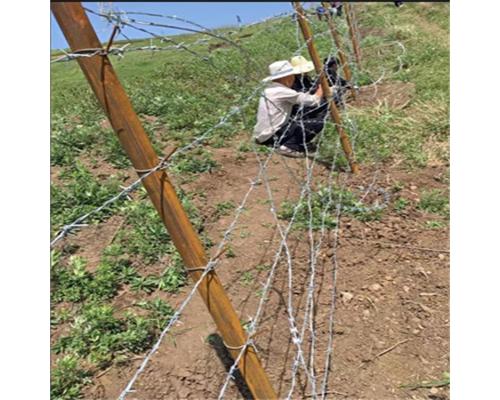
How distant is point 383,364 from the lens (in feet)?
7.22

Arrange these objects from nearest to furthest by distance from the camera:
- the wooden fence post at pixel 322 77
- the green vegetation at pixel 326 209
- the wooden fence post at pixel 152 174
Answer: the wooden fence post at pixel 152 174 < the green vegetation at pixel 326 209 < the wooden fence post at pixel 322 77

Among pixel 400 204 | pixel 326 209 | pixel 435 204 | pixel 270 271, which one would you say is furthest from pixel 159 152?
pixel 435 204

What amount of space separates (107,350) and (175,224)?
3.71 feet

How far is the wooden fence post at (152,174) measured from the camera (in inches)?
48.7

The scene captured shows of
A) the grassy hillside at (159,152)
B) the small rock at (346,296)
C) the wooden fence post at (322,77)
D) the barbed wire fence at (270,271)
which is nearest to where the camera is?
the barbed wire fence at (270,271)

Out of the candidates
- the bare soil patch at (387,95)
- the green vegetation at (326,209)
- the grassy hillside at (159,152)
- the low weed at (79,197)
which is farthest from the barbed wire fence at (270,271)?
the bare soil patch at (387,95)

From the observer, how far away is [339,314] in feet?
8.24

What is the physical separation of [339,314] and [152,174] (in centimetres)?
151

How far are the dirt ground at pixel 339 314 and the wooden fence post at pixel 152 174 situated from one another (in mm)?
463

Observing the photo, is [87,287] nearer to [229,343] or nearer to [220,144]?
[229,343]

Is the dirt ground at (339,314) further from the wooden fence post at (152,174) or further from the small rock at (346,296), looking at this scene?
the wooden fence post at (152,174)

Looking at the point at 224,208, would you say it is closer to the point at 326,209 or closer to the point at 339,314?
the point at 326,209

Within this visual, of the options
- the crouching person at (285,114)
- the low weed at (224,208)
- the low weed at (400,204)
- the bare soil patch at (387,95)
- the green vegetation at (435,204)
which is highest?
the crouching person at (285,114)
